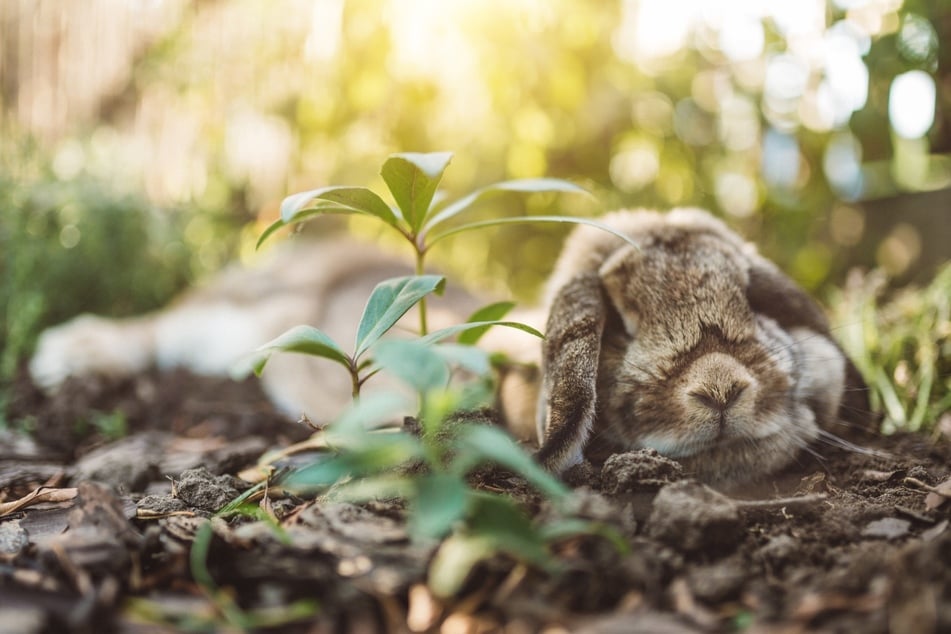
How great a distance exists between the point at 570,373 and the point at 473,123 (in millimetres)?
3291

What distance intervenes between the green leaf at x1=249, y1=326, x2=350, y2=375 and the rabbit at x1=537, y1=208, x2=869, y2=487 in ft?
1.88

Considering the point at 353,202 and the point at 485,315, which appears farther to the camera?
the point at 485,315

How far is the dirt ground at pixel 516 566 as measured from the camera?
1.30 metres

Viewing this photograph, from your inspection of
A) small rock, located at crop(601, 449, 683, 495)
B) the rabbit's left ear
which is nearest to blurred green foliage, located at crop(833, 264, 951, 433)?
the rabbit's left ear

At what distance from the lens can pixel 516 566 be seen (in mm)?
1392

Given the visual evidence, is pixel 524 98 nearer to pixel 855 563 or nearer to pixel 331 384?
pixel 331 384

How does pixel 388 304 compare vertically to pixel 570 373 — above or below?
above

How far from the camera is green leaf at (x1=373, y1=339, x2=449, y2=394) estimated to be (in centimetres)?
131

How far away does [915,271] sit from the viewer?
181 inches

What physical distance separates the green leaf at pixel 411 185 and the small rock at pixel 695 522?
0.91m

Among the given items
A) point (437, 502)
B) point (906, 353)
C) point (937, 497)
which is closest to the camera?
point (437, 502)

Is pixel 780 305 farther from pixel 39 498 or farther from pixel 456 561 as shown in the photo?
pixel 39 498

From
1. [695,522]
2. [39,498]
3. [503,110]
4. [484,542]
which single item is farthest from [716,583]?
[503,110]

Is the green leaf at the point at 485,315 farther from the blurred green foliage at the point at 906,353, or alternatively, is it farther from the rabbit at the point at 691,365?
the blurred green foliage at the point at 906,353
